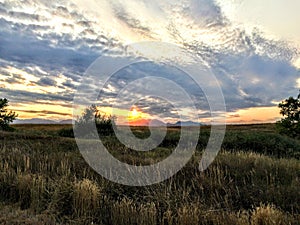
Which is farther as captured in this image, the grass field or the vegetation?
the vegetation

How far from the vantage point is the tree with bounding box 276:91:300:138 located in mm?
22250

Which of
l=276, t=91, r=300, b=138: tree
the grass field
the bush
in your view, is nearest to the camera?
the grass field

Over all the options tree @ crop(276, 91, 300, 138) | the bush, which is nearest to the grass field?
tree @ crop(276, 91, 300, 138)

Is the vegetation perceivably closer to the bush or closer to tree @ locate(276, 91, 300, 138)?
the bush

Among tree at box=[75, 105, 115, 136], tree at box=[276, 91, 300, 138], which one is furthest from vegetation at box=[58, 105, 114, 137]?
tree at box=[276, 91, 300, 138]

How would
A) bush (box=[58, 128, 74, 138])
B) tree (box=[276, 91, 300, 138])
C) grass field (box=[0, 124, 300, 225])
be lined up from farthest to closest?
bush (box=[58, 128, 74, 138]) < tree (box=[276, 91, 300, 138]) < grass field (box=[0, 124, 300, 225])

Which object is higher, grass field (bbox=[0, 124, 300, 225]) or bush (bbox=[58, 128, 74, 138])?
bush (bbox=[58, 128, 74, 138])

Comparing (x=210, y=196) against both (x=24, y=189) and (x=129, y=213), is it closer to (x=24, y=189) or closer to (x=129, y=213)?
(x=129, y=213)

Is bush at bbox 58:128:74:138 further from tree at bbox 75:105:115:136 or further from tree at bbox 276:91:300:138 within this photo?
tree at bbox 276:91:300:138

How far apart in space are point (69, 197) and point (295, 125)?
18.9 m

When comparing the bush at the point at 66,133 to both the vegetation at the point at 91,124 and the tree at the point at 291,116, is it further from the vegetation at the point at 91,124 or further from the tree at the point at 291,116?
the tree at the point at 291,116

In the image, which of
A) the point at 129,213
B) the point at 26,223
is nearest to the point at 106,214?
the point at 129,213

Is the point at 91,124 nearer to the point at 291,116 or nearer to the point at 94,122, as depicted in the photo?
the point at 94,122

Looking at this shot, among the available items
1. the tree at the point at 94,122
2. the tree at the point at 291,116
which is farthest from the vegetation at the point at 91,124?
the tree at the point at 291,116
